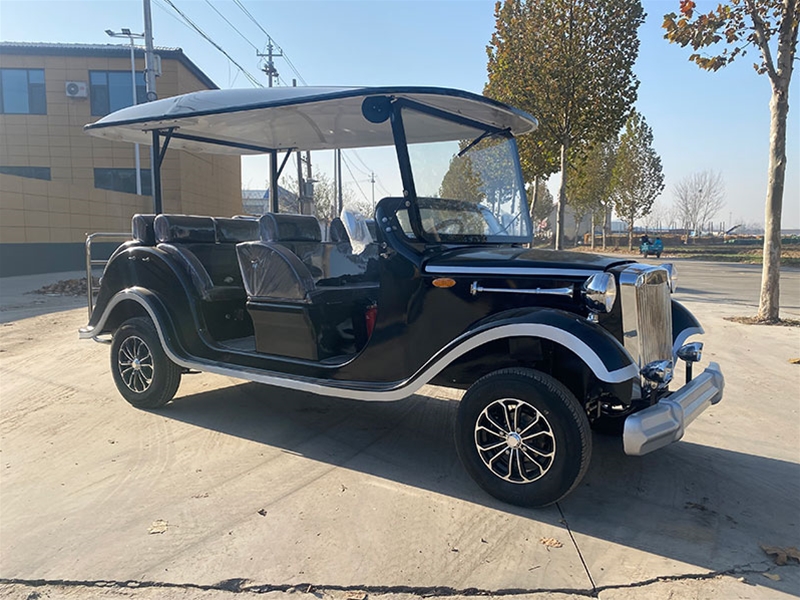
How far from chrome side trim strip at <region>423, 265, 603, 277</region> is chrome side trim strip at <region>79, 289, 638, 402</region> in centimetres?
36

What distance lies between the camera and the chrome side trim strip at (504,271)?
321 cm

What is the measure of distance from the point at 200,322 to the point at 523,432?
2914mm

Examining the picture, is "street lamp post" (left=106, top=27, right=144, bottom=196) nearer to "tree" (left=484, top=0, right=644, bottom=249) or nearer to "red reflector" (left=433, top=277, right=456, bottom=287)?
"tree" (left=484, top=0, right=644, bottom=249)

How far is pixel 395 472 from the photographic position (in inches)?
146

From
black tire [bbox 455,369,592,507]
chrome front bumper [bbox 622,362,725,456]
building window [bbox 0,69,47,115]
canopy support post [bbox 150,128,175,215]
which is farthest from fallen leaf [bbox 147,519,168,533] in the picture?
building window [bbox 0,69,47,115]

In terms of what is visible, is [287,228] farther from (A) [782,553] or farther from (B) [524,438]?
(A) [782,553]

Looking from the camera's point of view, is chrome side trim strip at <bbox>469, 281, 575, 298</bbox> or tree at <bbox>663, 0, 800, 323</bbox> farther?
tree at <bbox>663, 0, 800, 323</bbox>

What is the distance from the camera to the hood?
326 centimetres

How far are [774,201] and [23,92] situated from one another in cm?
3095

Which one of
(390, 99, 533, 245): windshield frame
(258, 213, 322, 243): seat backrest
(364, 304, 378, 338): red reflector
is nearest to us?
(390, 99, 533, 245): windshield frame

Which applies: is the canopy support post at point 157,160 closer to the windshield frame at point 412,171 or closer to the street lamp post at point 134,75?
the windshield frame at point 412,171

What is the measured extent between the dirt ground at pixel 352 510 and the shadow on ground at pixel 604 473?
2 centimetres

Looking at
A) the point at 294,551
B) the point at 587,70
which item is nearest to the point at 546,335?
the point at 294,551

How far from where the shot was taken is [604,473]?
146 inches
